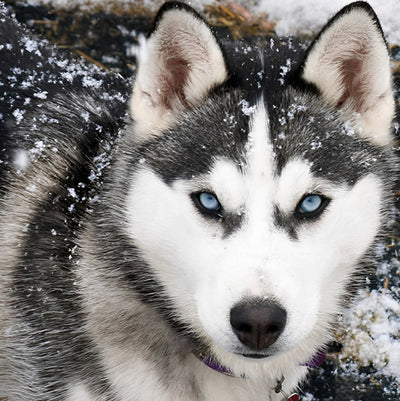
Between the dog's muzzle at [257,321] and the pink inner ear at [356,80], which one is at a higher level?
the pink inner ear at [356,80]

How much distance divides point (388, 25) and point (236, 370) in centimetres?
264

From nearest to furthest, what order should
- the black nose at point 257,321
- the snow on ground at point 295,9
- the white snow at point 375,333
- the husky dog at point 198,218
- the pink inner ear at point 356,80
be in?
the black nose at point 257,321 < the husky dog at point 198,218 < the pink inner ear at point 356,80 < the white snow at point 375,333 < the snow on ground at point 295,9

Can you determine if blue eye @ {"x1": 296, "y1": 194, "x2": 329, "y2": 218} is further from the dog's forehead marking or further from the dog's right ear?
the dog's right ear

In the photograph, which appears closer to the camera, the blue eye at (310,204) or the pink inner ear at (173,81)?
the blue eye at (310,204)

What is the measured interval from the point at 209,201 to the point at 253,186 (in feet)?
0.49

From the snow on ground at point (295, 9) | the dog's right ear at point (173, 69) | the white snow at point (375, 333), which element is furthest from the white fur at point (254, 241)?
the snow on ground at point (295, 9)

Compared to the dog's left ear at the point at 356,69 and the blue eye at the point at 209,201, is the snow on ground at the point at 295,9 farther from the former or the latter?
the blue eye at the point at 209,201

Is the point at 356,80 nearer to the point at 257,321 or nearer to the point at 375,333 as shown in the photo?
the point at 257,321

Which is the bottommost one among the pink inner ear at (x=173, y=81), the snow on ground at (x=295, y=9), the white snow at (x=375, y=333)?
the white snow at (x=375, y=333)

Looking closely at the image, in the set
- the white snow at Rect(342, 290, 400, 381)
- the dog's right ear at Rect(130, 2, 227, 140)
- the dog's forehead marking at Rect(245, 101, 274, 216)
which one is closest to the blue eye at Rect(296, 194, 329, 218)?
the dog's forehead marking at Rect(245, 101, 274, 216)

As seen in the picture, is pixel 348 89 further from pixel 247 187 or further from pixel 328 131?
pixel 247 187

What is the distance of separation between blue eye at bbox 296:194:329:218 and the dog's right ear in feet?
1.69

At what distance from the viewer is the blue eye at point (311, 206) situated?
6.59ft

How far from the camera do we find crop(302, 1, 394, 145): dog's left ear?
204cm
